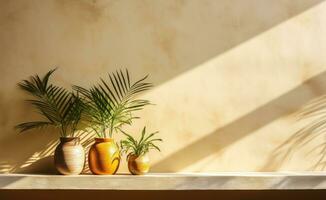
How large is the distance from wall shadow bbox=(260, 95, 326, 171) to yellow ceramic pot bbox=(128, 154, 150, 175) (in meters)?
0.87

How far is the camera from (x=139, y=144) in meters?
2.68

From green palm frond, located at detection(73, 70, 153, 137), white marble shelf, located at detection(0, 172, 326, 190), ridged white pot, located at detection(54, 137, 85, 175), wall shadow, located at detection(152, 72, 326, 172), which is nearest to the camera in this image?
white marble shelf, located at detection(0, 172, 326, 190)

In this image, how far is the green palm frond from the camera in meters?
2.80

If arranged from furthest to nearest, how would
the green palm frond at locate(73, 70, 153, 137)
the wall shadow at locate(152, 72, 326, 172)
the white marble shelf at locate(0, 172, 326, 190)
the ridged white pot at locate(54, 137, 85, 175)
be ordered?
the wall shadow at locate(152, 72, 326, 172)
the green palm frond at locate(73, 70, 153, 137)
the ridged white pot at locate(54, 137, 85, 175)
the white marble shelf at locate(0, 172, 326, 190)

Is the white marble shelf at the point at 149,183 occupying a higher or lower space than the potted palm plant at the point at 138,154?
lower

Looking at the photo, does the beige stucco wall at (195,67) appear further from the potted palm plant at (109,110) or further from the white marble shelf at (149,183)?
the white marble shelf at (149,183)

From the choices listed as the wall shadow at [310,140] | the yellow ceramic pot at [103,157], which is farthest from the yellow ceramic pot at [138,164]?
the wall shadow at [310,140]

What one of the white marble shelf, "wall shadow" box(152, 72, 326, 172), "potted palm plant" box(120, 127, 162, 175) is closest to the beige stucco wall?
"wall shadow" box(152, 72, 326, 172)

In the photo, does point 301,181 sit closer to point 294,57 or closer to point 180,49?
point 294,57

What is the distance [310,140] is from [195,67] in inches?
38.9

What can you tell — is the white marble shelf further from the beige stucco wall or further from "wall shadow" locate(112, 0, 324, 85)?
"wall shadow" locate(112, 0, 324, 85)

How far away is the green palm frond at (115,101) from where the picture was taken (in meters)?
2.80

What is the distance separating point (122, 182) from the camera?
2.48m

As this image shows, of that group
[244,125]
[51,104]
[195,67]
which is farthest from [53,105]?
[244,125]
